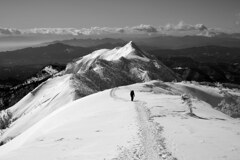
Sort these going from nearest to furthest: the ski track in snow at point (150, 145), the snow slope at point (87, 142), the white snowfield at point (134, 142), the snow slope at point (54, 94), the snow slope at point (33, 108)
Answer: the ski track in snow at point (150, 145) → the white snowfield at point (134, 142) → the snow slope at point (87, 142) → the snow slope at point (33, 108) → the snow slope at point (54, 94)

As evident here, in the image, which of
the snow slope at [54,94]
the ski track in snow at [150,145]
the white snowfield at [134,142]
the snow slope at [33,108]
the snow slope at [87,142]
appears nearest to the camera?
the ski track in snow at [150,145]

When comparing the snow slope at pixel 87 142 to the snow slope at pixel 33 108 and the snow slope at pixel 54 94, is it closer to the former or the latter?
Answer: the snow slope at pixel 33 108

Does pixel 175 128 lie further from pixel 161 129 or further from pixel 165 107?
pixel 165 107

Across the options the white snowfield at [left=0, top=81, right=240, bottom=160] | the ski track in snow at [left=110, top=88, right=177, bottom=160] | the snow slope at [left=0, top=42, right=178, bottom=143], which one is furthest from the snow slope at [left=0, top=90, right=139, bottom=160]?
the snow slope at [left=0, top=42, right=178, bottom=143]

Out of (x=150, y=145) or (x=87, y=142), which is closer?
(x=150, y=145)

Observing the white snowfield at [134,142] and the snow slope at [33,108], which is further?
the snow slope at [33,108]

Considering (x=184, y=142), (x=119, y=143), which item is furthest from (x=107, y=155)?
(x=184, y=142)

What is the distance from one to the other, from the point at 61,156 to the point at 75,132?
305 inches

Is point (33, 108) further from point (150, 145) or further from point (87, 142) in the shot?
point (150, 145)

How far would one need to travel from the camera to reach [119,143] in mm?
20688

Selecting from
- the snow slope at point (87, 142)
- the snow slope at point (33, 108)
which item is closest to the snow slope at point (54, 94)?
the snow slope at point (33, 108)

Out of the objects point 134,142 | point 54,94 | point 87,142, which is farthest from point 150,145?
point 54,94

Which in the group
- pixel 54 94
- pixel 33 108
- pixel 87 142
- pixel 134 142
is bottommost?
pixel 33 108

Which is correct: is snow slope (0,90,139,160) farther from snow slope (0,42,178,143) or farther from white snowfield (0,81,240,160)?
snow slope (0,42,178,143)
